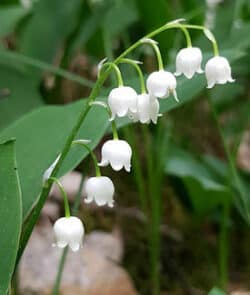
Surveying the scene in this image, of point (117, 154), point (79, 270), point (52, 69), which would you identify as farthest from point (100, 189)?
point (79, 270)

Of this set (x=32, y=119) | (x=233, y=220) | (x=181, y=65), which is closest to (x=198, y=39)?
(x=233, y=220)

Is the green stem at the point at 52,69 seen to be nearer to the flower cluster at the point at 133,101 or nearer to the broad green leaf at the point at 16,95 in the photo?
the broad green leaf at the point at 16,95

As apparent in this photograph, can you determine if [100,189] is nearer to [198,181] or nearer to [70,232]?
[70,232]

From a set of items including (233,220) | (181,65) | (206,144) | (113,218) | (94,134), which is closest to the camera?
(181,65)

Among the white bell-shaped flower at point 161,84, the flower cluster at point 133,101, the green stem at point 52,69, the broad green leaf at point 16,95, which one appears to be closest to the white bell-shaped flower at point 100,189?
the flower cluster at point 133,101

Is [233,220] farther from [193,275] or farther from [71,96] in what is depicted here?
[71,96]

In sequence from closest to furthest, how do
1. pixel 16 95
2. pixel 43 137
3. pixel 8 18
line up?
pixel 43 137 < pixel 16 95 < pixel 8 18
